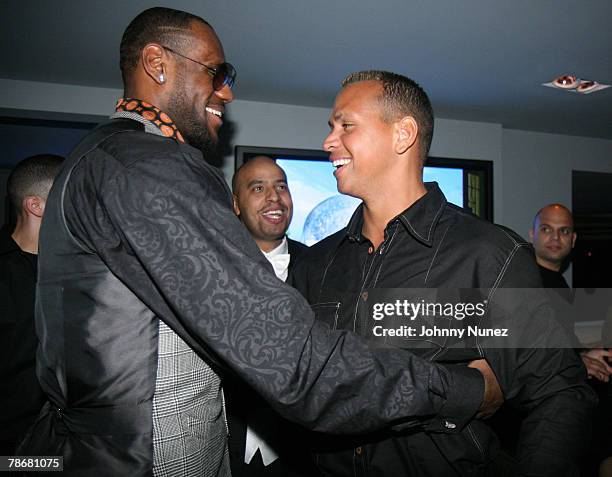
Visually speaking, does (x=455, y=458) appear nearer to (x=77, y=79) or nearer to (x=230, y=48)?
(x=230, y=48)

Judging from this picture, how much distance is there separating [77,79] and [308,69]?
215 cm

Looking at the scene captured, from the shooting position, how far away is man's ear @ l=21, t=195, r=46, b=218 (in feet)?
9.00

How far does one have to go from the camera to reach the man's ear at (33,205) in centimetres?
274

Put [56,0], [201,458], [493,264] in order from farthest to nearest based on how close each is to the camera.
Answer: [56,0] → [493,264] → [201,458]

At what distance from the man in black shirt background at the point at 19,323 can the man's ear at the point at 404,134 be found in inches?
82.7

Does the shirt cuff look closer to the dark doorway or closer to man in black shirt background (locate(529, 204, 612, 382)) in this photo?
man in black shirt background (locate(529, 204, 612, 382))

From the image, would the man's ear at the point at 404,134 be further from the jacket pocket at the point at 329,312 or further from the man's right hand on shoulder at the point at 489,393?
the man's right hand on shoulder at the point at 489,393

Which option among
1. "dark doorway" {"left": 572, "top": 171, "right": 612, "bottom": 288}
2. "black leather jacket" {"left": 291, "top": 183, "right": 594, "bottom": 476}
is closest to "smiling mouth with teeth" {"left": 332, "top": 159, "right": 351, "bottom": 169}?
"black leather jacket" {"left": 291, "top": 183, "right": 594, "bottom": 476}

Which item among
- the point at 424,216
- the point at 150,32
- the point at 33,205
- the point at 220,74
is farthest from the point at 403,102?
the point at 33,205

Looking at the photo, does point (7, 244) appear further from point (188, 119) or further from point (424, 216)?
point (424, 216)

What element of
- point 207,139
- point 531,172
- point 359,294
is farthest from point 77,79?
point 531,172

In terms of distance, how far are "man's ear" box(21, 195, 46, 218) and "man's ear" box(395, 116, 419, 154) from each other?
2147 millimetres

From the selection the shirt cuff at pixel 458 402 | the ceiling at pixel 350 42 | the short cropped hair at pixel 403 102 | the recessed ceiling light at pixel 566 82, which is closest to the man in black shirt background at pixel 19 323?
the ceiling at pixel 350 42

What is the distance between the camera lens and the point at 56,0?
2883 mm
